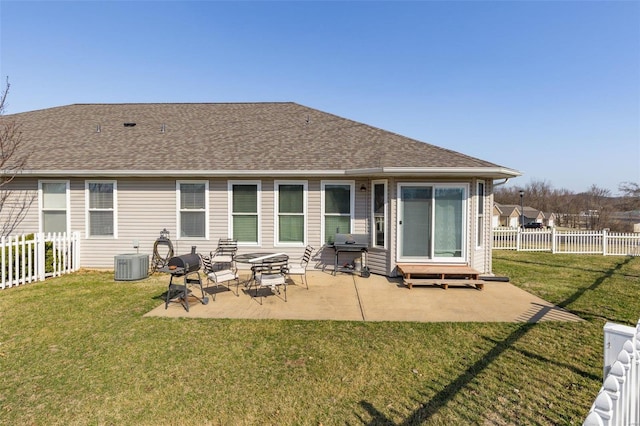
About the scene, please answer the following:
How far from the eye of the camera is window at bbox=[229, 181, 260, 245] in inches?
358

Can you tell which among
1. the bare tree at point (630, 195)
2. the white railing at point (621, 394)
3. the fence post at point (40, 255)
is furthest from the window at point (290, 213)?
the bare tree at point (630, 195)

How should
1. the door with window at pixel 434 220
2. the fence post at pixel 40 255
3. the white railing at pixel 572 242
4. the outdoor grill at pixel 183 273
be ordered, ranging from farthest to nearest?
the white railing at pixel 572 242
the door with window at pixel 434 220
the fence post at pixel 40 255
the outdoor grill at pixel 183 273

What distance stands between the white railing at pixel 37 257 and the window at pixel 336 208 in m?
7.43

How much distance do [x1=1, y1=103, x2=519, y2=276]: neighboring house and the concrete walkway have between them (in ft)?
4.61

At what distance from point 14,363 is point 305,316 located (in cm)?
394

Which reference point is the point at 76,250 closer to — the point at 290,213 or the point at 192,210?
the point at 192,210

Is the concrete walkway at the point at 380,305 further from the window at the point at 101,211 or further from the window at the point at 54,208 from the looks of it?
the window at the point at 54,208

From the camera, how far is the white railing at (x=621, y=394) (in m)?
1.37

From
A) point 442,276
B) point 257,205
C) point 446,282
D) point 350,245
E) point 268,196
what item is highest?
point 268,196

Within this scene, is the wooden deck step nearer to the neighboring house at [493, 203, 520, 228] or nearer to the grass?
the grass

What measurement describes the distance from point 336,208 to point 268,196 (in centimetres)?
213

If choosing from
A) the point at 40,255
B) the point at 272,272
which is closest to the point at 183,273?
the point at 272,272

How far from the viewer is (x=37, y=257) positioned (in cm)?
775

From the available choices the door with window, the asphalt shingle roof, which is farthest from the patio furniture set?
the asphalt shingle roof
